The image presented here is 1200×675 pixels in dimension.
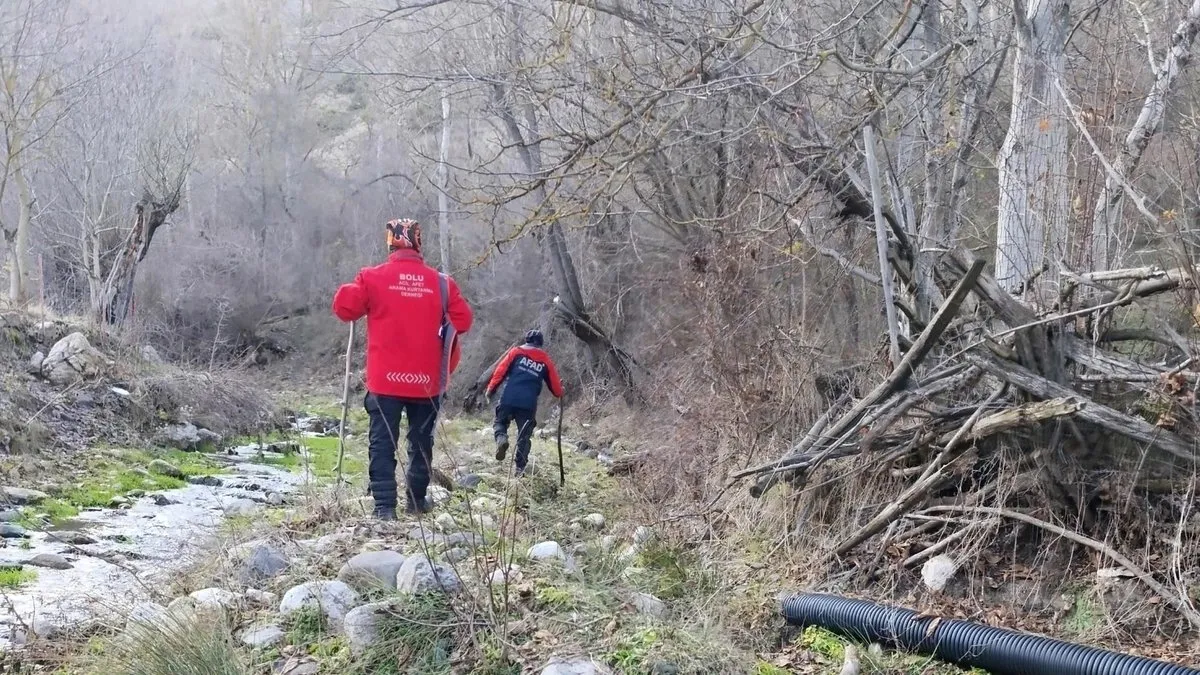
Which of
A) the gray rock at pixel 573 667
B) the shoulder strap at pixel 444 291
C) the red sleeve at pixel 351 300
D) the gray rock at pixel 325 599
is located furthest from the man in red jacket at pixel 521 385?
the gray rock at pixel 573 667

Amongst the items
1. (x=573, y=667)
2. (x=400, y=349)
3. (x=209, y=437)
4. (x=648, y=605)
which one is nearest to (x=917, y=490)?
(x=648, y=605)

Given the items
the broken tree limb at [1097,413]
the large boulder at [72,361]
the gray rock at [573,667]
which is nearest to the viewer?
the gray rock at [573,667]

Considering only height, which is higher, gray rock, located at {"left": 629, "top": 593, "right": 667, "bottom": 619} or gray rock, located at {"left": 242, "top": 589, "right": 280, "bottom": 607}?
gray rock, located at {"left": 629, "top": 593, "right": 667, "bottom": 619}

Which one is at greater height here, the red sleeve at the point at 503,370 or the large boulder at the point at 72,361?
the red sleeve at the point at 503,370

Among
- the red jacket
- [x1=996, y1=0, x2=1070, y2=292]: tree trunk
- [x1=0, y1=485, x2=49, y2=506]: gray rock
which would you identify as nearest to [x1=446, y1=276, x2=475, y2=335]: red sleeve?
the red jacket

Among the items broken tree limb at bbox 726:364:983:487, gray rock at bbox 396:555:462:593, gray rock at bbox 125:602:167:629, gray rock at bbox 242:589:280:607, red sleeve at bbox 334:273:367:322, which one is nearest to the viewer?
gray rock at bbox 125:602:167:629

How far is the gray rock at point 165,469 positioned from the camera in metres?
12.1

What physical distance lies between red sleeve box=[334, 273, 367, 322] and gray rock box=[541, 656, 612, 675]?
322 centimetres

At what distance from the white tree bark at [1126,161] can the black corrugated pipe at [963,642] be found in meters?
2.26

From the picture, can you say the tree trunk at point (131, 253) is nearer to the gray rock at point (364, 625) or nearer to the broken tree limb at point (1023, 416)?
the gray rock at point (364, 625)

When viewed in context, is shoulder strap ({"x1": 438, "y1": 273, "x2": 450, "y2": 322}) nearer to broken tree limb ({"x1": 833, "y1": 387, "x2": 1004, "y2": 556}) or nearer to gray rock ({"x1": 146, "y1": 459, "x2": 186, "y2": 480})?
broken tree limb ({"x1": 833, "y1": 387, "x2": 1004, "y2": 556})

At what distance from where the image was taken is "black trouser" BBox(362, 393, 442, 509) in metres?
6.64

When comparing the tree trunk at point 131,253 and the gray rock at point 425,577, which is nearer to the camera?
the gray rock at point 425,577

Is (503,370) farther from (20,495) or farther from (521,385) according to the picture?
(20,495)
